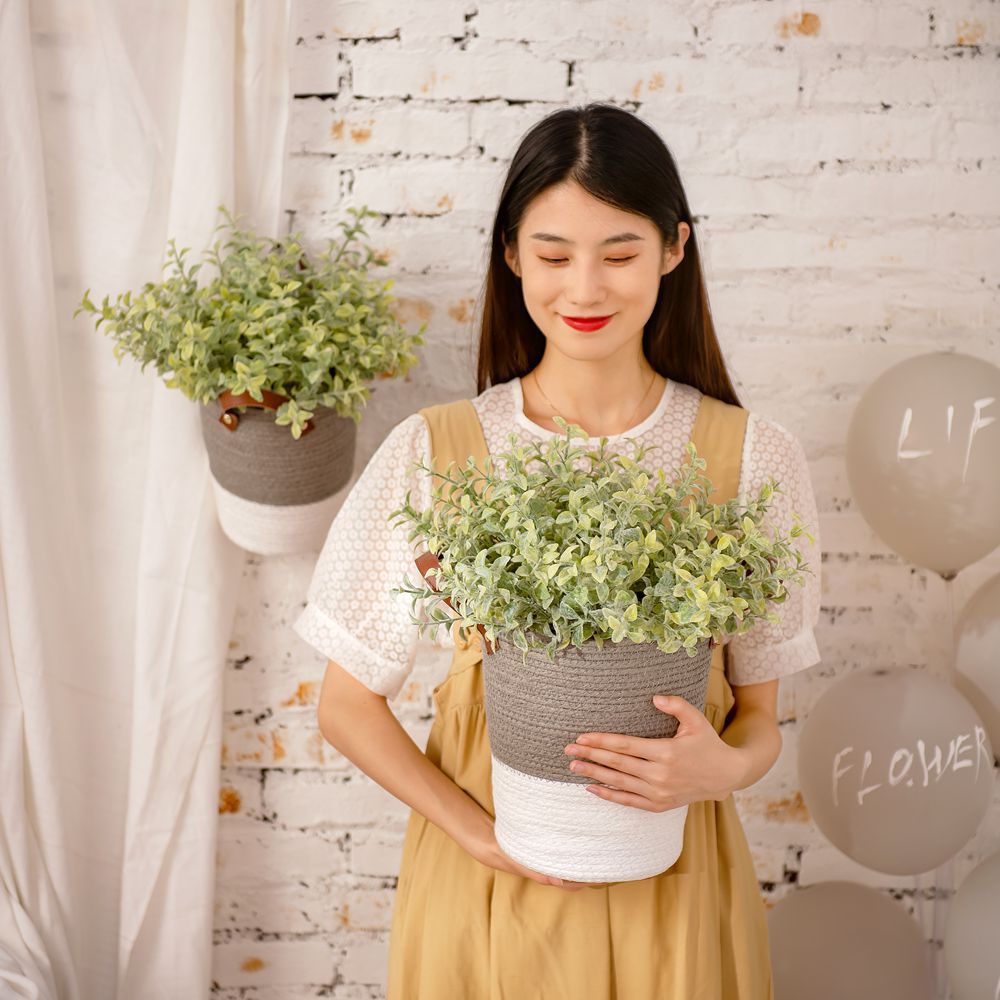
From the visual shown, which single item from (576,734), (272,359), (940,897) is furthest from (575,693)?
(940,897)

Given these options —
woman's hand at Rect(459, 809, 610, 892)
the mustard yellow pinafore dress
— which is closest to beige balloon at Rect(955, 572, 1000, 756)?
the mustard yellow pinafore dress

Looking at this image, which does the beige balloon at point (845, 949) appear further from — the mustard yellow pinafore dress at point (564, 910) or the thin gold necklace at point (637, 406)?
the thin gold necklace at point (637, 406)

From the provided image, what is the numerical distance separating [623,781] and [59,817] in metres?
0.95

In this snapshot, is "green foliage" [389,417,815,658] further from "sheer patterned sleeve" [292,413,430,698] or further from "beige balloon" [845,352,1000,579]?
"beige balloon" [845,352,1000,579]

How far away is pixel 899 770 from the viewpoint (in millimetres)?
1358

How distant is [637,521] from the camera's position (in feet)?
2.86

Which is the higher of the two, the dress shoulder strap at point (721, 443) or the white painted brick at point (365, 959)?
the dress shoulder strap at point (721, 443)

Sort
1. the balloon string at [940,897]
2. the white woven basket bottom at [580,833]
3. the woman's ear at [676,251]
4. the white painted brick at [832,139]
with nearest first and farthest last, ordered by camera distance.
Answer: the white woven basket bottom at [580,833], the woman's ear at [676,251], the white painted brick at [832,139], the balloon string at [940,897]

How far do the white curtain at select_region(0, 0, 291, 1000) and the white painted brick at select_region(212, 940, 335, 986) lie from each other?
9 cm

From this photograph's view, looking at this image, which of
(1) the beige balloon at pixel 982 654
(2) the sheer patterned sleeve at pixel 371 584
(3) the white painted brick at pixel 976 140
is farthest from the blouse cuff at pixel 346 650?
(3) the white painted brick at pixel 976 140

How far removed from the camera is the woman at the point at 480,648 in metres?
1.12

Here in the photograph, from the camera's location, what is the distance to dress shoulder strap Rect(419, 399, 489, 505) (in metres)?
1.22

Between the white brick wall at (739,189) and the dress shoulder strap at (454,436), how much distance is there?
31 centimetres

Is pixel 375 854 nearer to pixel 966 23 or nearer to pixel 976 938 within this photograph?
pixel 976 938
